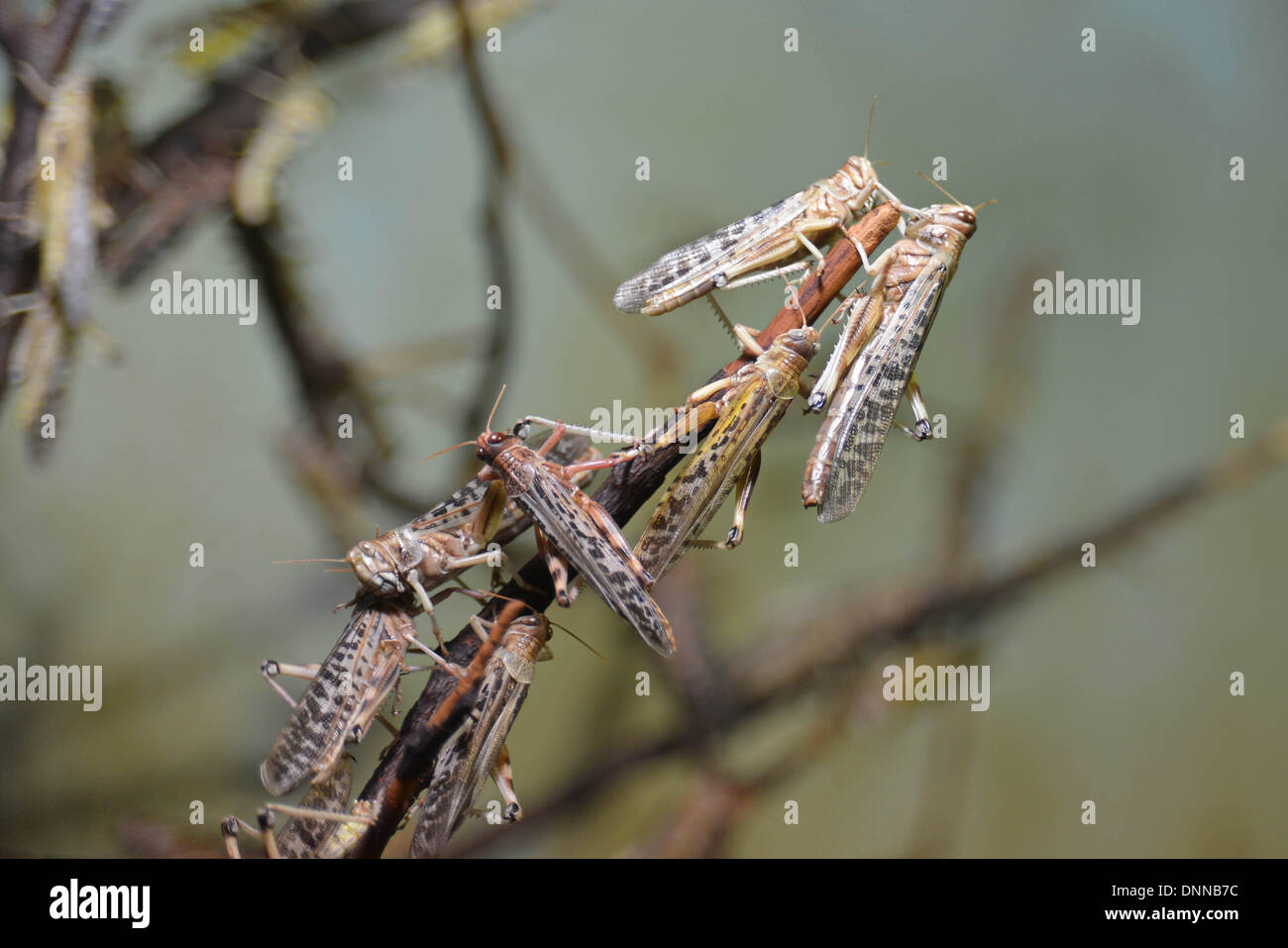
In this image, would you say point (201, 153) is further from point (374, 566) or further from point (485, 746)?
point (485, 746)

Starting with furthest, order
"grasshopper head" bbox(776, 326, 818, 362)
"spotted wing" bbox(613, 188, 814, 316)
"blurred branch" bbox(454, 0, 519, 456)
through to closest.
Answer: "blurred branch" bbox(454, 0, 519, 456), "spotted wing" bbox(613, 188, 814, 316), "grasshopper head" bbox(776, 326, 818, 362)

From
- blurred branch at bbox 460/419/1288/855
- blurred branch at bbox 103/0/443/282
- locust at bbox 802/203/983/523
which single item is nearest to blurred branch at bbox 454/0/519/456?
blurred branch at bbox 103/0/443/282

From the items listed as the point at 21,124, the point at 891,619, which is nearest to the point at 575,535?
the point at 21,124

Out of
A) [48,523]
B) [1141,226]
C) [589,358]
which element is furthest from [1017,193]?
[48,523]

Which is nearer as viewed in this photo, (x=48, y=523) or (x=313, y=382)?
(x=313, y=382)

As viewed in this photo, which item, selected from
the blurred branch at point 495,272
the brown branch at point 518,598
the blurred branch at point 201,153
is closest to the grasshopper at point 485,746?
the brown branch at point 518,598

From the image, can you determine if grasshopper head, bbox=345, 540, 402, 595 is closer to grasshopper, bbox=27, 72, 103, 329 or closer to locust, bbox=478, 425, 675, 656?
locust, bbox=478, 425, 675, 656
